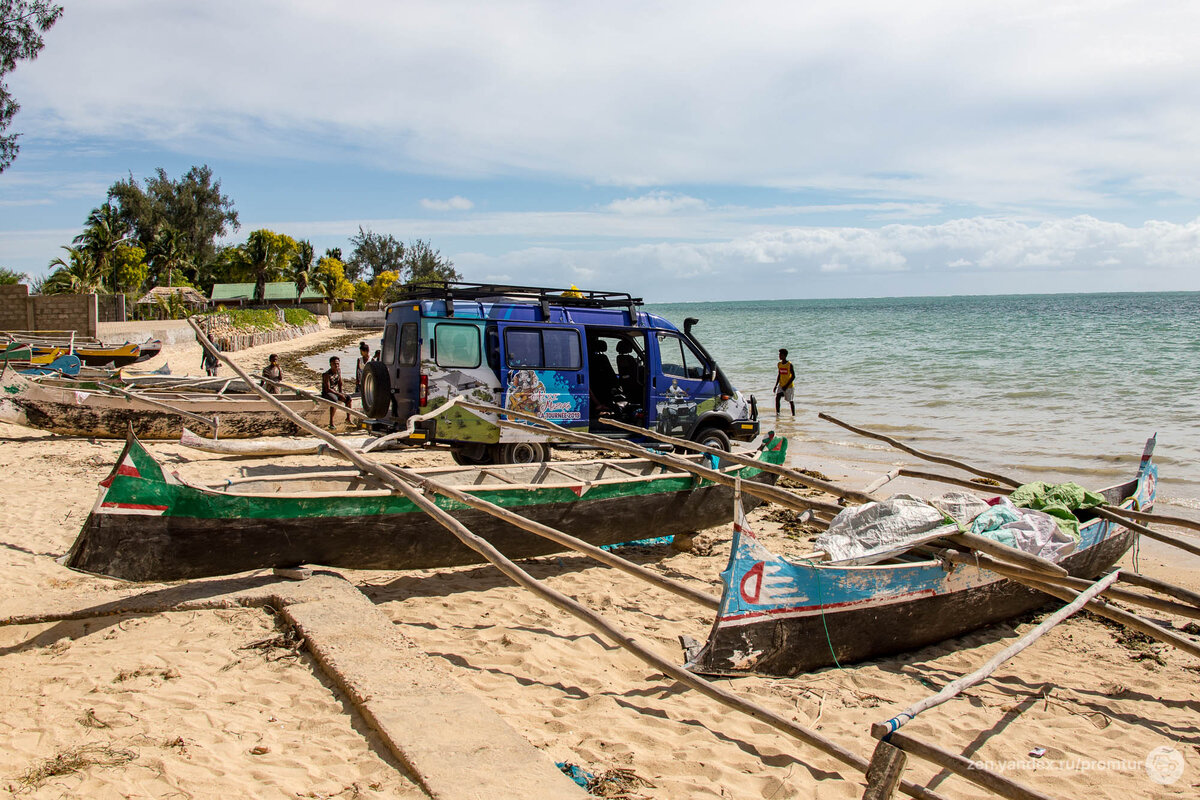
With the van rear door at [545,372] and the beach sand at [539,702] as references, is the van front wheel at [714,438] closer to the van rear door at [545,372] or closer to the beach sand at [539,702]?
the van rear door at [545,372]

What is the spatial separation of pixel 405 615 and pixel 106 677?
193 centimetres

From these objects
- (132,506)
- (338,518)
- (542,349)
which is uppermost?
(542,349)

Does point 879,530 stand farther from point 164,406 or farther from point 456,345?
point 164,406

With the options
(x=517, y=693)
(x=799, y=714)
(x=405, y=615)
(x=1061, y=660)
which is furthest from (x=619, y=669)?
(x=1061, y=660)

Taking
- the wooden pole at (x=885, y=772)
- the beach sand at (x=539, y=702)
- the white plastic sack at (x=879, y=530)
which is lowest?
the beach sand at (x=539, y=702)

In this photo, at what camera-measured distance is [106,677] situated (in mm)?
4227

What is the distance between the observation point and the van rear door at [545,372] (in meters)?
9.79

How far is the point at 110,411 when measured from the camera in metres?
12.2

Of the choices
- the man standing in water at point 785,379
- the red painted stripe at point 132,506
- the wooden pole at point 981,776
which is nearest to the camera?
the wooden pole at point 981,776

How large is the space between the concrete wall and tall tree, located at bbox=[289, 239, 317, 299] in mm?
36501

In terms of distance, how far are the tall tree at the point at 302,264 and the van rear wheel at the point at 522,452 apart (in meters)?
57.0

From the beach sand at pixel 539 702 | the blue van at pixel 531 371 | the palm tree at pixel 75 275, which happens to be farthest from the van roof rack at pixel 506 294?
the palm tree at pixel 75 275

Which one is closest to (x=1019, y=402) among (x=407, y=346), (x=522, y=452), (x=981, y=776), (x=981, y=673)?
(x=522, y=452)

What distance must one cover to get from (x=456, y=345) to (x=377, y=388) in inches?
46.7
